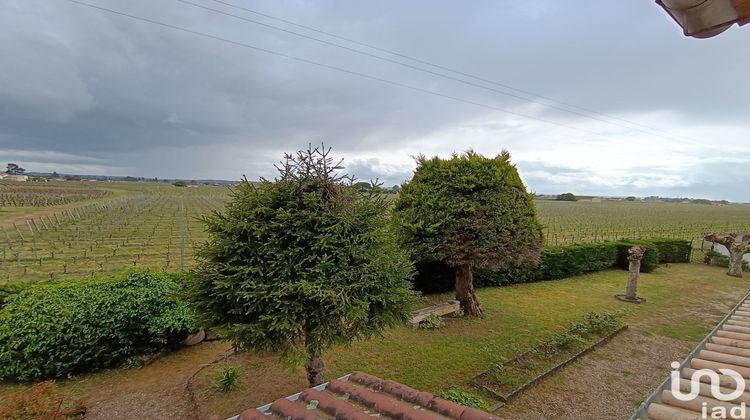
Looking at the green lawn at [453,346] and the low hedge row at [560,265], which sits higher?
the low hedge row at [560,265]

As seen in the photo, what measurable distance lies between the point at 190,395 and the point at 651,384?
27.4 feet

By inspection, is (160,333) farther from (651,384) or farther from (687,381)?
(651,384)

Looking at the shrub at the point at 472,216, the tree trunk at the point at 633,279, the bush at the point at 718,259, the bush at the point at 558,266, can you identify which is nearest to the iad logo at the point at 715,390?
the shrub at the point at 472,216

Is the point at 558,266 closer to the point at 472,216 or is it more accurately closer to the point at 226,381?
the point at 472,216

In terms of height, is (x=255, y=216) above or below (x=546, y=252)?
above

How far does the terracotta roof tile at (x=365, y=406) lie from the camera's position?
3.11m

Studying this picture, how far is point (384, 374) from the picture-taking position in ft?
21.9

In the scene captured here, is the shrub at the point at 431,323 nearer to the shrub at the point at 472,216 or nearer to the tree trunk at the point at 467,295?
the tree trunk at the point at 467,295

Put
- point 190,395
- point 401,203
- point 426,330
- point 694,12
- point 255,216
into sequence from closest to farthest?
point 694,12 < point 255,216 < point 190,395 < point 426,330 < point 401,203

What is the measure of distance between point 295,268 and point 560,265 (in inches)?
569

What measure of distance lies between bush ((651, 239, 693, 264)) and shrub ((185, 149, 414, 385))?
2243 cm

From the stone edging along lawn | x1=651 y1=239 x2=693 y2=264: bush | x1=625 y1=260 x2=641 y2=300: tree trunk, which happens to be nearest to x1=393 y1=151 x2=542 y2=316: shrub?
the stone edging along lawn

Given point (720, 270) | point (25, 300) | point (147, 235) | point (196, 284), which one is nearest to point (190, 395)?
point (196, 284)

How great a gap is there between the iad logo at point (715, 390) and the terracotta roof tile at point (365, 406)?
196cm
